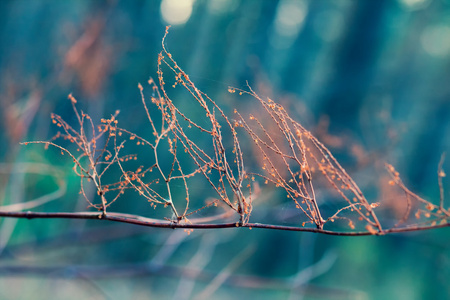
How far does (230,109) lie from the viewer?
484 centimetres

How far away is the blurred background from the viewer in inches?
182

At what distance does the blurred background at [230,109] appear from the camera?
4.62m

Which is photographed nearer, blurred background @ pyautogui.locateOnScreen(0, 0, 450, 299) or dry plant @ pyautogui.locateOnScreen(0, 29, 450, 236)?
dry plant @ pyautogui.locateOnScreen(0, 29, 450, 236)

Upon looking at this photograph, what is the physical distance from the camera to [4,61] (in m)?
4.72

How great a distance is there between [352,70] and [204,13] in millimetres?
4322

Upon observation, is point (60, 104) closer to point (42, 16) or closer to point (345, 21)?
point (42, 16)

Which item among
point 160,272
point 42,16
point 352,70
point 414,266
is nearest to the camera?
point 160,272

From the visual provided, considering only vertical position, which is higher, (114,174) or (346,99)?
(346,99)

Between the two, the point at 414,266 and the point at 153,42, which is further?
the point at 414,266

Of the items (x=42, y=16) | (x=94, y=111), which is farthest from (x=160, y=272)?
(x=42, y=16)

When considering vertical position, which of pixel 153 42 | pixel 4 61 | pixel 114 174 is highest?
pixel 153 42

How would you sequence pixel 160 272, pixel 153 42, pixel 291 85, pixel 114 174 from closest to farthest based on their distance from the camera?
1. pixel 114 174
2. pixel 160 272
3. pixel 153 42
4. pixel 291 85

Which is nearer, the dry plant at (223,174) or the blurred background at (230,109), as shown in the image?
the dry plant at (223,174)

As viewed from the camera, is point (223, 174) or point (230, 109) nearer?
point (223, 174)
